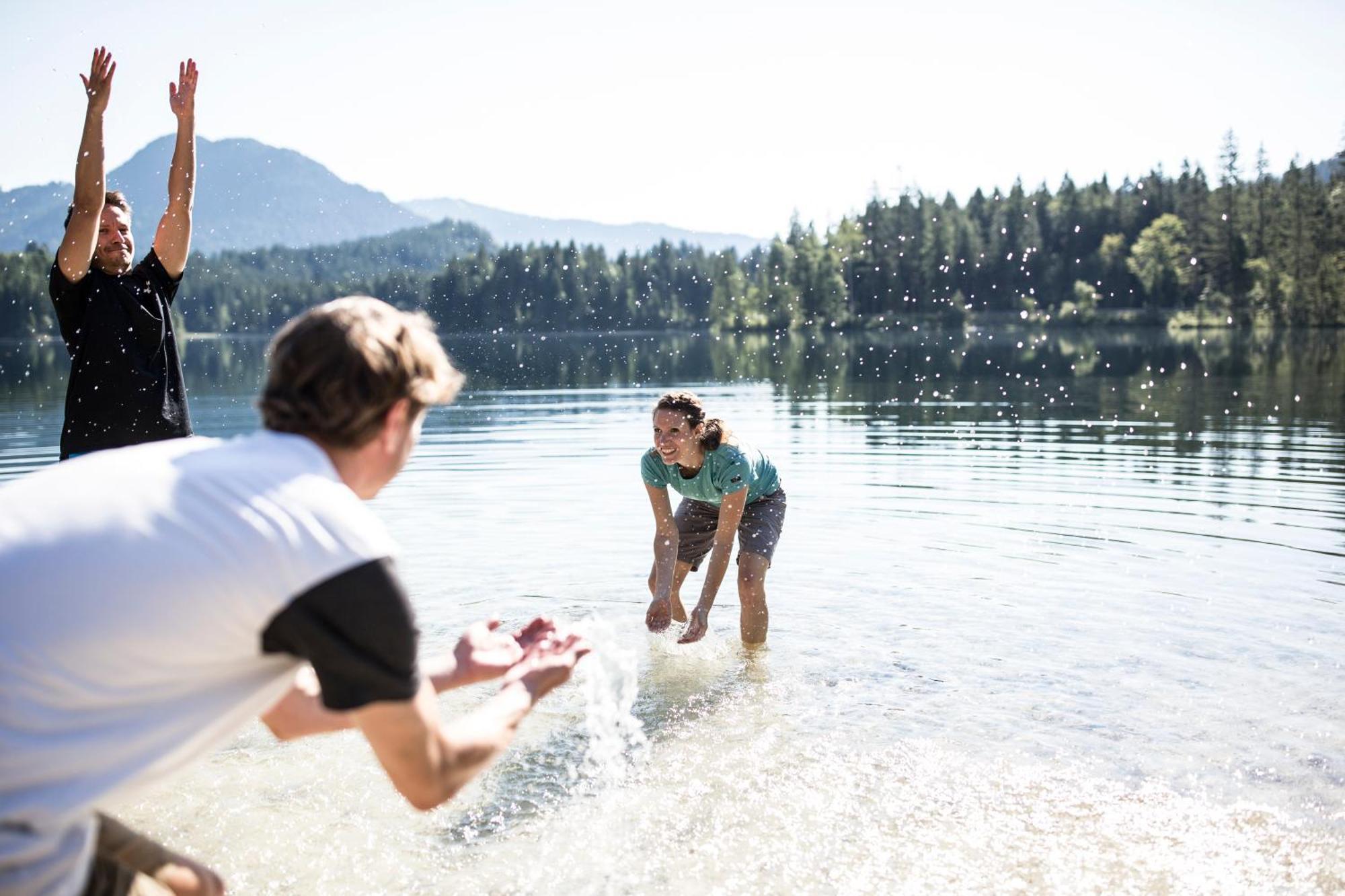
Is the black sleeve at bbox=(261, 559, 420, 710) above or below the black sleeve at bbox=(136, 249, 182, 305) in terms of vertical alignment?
Answer: below

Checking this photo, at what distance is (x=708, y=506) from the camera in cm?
925

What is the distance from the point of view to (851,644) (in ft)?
28.2

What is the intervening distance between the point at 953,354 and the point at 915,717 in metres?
57.1

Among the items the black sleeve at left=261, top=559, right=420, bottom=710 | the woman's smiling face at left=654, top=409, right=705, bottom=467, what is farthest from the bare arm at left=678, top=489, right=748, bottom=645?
the black sleeve at left=261, top=559, right=420, bottom=710

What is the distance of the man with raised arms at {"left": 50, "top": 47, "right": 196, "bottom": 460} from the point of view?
5.84 meters

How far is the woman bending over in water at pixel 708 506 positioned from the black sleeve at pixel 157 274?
3.14 m

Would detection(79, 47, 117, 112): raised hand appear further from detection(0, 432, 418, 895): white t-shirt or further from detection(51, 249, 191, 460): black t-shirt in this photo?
detection(0, 432, 418, 895): white t-shirt

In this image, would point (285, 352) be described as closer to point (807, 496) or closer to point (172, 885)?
point (172, 885)

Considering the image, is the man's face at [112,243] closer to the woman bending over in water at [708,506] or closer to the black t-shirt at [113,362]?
the black t-shirt at [113,362]

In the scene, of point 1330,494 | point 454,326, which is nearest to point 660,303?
point 454,326

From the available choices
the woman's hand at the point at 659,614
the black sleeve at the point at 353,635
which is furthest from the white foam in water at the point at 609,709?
the black sleeve at the point at 353,635

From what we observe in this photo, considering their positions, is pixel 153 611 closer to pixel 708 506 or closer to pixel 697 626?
pixel 697 626

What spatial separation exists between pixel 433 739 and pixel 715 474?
6.21 m

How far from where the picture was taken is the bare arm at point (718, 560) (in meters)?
8.20
